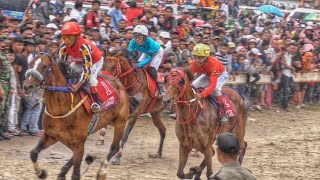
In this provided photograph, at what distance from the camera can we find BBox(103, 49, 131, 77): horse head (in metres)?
13.9

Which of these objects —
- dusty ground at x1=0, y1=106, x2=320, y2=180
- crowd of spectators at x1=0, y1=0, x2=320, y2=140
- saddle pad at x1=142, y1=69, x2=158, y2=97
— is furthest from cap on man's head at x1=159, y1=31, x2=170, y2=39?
saddle pad at x1=142, y1=69, x2=158, y2=97

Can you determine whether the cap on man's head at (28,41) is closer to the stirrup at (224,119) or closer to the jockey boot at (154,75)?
the jockey boot at (154,75)

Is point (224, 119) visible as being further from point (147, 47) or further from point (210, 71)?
point (147, 47)

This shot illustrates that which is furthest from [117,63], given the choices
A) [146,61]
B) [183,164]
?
[183,164]

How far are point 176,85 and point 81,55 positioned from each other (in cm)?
155

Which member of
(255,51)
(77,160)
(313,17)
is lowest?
(313,17)

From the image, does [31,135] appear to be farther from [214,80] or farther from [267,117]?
[267,117]

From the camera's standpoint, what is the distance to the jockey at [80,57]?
35.6ft

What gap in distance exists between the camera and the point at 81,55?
11.2m

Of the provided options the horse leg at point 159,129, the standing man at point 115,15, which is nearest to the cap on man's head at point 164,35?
the standing man at point 115,15

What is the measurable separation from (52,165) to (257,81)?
932 centimetres

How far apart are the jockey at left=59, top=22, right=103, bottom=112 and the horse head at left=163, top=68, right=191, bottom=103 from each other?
3.73 ft

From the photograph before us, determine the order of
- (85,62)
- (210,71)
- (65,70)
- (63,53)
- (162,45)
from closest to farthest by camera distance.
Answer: (65,70)
(85,62)
(63,53)
(210,71)
(162,45)

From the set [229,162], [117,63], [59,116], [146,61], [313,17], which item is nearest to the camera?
[229,162]
